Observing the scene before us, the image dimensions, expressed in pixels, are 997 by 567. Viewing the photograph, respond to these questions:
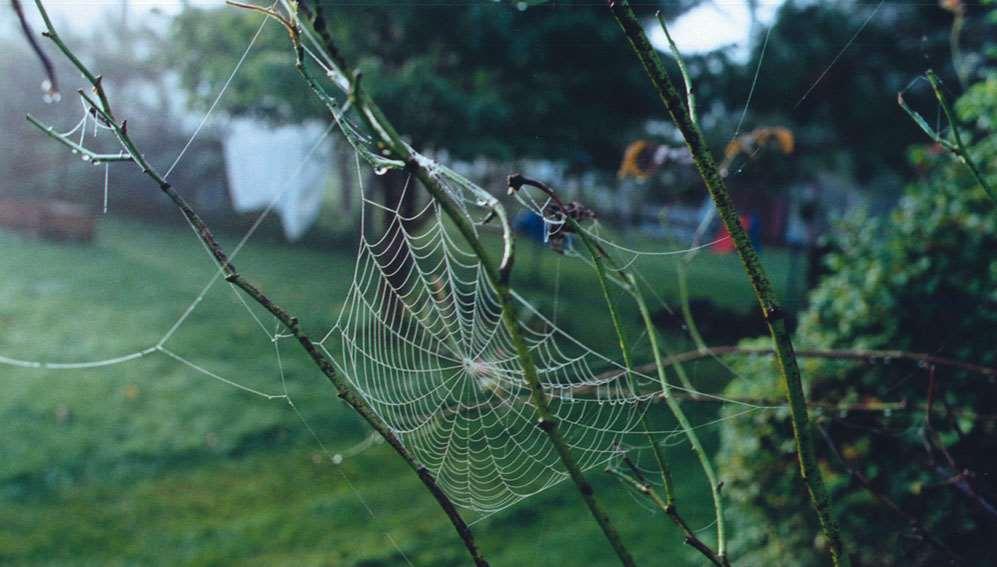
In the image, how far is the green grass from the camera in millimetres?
Answer: 4609

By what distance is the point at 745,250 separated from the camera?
0.88 m

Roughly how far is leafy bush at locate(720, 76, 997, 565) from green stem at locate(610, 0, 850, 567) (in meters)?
1.96

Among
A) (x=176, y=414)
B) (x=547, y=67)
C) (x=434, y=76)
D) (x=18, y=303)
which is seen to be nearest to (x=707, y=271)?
(x=547, y=67)

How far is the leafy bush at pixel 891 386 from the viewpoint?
9.23ft

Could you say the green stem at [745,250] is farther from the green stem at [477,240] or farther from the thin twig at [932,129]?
the thin twig at [932,129]

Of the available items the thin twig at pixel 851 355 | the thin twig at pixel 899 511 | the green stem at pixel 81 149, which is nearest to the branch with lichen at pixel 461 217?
the green stem at pixel 81 149

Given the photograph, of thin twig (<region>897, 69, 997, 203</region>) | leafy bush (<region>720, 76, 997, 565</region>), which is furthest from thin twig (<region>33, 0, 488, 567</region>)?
leafy bush (<region>720, 76, 997, 565</region>)

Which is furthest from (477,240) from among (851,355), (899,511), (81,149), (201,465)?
(201,465)

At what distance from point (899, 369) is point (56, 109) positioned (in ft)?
37.1

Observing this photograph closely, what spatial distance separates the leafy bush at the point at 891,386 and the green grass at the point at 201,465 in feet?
4.55

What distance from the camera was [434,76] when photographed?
795 centimetres

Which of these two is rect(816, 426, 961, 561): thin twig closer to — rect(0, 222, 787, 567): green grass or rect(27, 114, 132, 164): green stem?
rect(27, 114, 132, 164): green stem

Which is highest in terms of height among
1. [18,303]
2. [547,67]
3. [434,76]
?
[547,67]

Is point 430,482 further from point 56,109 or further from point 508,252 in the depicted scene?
point 56,109
